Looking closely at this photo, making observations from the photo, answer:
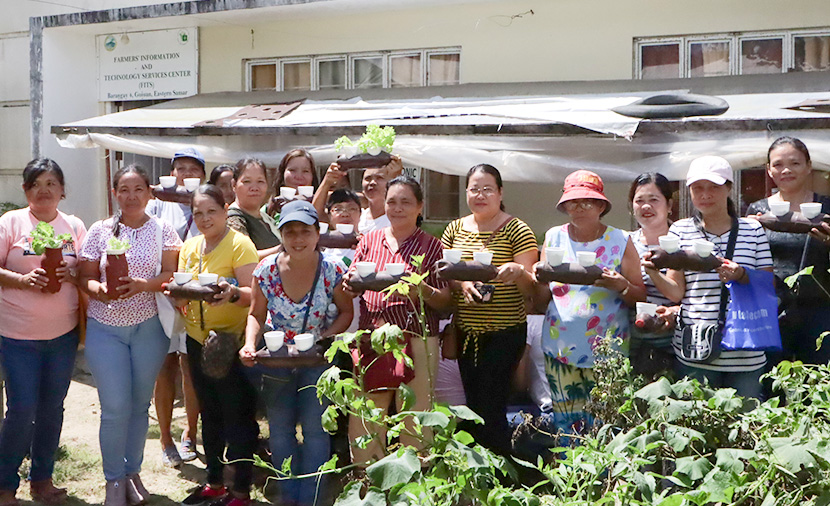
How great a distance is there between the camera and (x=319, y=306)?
4.45 metres

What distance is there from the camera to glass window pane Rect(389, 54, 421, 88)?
9.48 metres

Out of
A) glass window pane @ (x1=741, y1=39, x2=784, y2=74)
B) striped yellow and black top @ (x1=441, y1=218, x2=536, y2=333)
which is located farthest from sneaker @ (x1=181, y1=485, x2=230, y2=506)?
glass window pane @ (x1=741, y1=39, x2=784, y2=74)

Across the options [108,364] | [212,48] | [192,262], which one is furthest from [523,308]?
[212,48]

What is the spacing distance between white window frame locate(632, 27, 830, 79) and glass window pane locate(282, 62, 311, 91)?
376 cm

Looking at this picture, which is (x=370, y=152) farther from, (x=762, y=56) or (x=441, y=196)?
(x=762, y=56)

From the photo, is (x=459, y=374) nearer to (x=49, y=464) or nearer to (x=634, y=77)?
(x=49, y=464)

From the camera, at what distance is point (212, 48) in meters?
10.5

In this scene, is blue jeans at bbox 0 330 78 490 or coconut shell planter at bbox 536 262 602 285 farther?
blue jeans at bbox 0 330 78 490

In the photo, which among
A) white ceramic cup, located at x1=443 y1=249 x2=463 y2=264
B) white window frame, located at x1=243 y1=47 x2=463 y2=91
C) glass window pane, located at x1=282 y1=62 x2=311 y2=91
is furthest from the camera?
glass window pane, located at x1=282 y1=62 x2=311 y2=91

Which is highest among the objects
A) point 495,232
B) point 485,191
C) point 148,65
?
point 148,65

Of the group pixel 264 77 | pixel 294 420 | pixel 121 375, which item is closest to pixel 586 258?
pixel 294 420

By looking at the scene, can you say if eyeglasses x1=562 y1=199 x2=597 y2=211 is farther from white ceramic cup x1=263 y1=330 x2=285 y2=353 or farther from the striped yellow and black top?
white ceramic cup x1=263 y1=330 x2=285 y2=353

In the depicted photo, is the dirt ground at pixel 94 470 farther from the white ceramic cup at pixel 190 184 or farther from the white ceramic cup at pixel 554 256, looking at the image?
the white ceramic cup at pixel 554 256

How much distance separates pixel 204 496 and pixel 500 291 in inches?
79.5
